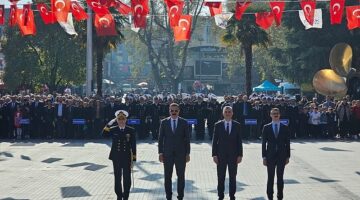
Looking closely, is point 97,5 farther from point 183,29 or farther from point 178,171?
point 178,171

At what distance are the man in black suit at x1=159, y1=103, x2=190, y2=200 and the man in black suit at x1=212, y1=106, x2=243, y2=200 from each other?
606 millimetres

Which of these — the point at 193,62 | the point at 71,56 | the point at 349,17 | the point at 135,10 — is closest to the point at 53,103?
the point at 135,10

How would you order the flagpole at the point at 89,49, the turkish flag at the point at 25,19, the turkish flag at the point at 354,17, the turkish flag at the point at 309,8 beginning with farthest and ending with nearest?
the flagpole at the point at 89,49 < the turkish flag at the point at 25,19 < the turkish flag at the point at 354,17 < the turkish flag at the point at 309,8

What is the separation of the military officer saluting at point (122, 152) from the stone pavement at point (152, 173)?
2.62 feet

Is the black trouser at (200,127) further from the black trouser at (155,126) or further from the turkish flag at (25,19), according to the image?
the turkish flag at (25,19)

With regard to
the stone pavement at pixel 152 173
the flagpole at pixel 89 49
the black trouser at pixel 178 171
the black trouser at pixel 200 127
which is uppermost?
the flagpole at pixel 89 49

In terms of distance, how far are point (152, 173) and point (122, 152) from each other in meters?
4.41

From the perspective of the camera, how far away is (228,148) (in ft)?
40.4

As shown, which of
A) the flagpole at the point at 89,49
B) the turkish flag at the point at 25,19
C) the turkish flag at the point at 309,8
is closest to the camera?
the turkish flag at the point at 309,8

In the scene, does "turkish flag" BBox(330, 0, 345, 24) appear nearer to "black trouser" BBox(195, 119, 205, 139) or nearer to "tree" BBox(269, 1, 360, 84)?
"black trouser" BBox(195, 119, 205, 139)

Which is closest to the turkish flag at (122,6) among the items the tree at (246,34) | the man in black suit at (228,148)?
the tree at (246,34)

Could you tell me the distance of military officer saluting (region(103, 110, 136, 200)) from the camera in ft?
40.0

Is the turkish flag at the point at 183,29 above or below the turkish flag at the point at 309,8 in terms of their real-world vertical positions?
below

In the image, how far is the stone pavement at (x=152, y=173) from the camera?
1354 cm
